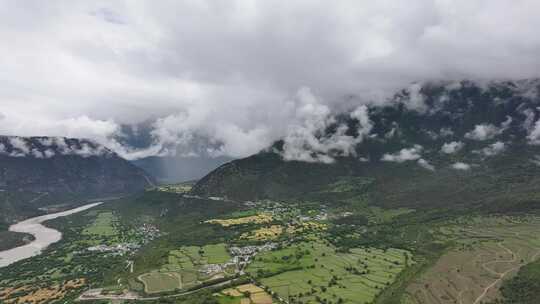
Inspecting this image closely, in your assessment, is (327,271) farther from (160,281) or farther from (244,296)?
(160,281)

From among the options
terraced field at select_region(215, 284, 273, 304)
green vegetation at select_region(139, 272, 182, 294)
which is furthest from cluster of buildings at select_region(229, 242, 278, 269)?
green vegetation at select_region(139, 272, 182, 294)

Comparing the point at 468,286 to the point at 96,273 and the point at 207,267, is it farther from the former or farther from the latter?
the point at 96,273

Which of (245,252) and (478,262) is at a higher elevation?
(245,252)

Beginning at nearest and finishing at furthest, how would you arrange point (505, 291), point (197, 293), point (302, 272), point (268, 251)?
point (505, 291), point (197, 293), point (302, 272), point (268, 251)

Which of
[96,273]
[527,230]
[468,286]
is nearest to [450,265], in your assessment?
[468,286]

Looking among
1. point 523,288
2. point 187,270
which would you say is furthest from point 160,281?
point 523,288

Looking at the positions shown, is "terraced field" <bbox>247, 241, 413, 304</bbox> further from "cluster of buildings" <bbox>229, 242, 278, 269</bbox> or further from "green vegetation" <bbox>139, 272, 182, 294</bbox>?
"green vegetation" <bbox>139, 272, 182, 294</bbox>

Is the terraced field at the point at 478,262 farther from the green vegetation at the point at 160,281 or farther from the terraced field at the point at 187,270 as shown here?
the green vegetation at the point at 160,281
